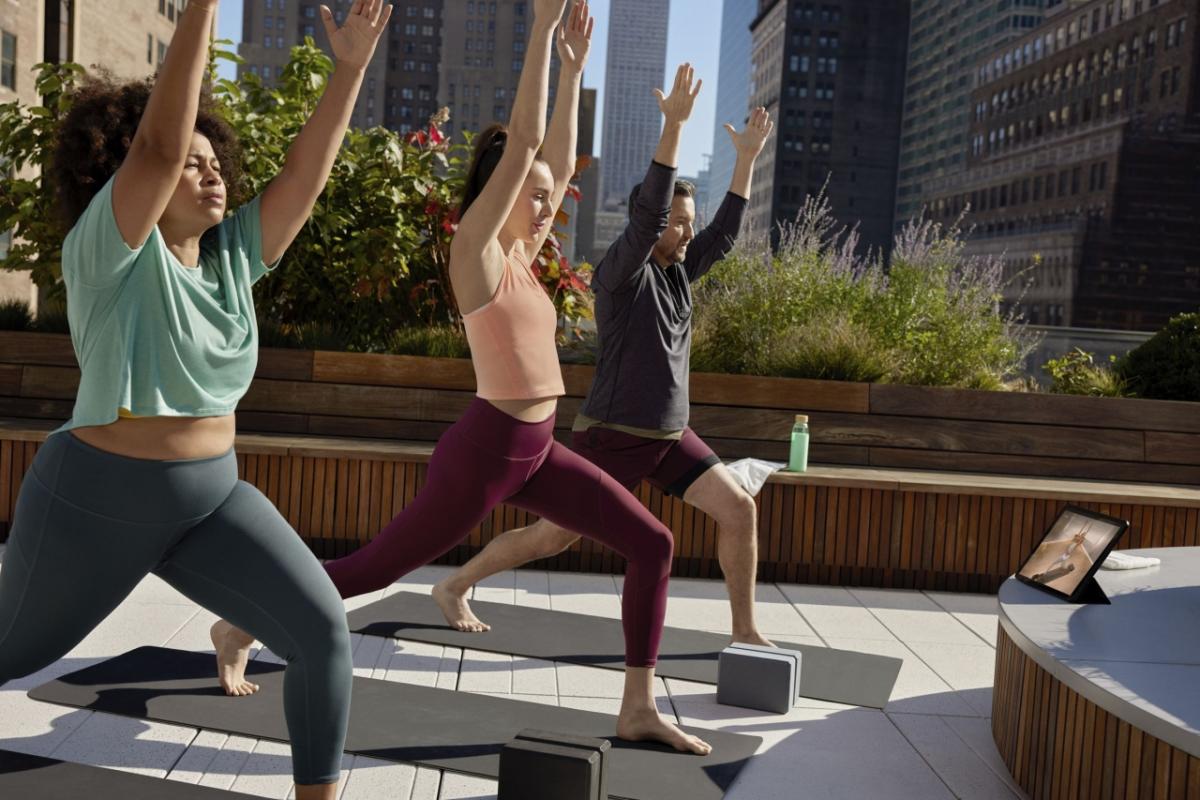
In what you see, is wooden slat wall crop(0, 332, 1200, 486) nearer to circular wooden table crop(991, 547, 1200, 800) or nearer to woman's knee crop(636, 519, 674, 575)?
circular wooden table crop(991, 547, 1200, 800)

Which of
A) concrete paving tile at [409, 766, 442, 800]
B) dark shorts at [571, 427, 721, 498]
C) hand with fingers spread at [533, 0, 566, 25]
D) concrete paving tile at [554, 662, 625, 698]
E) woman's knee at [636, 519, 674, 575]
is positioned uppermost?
hand with fingers spread at [533, 0, 566, 25]

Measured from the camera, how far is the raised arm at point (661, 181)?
3744 millimetres

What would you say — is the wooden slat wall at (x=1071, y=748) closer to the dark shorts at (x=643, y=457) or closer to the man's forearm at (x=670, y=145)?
the dark shorts at (x=643, y=457)

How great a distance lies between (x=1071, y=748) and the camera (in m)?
2.99

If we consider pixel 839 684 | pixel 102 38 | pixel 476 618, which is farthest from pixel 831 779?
pixel 102 38

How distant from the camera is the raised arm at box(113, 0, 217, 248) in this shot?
2.00m

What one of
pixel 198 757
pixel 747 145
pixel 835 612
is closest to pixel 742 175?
pixel 747 145

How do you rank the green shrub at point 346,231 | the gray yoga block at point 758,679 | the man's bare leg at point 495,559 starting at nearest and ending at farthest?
the gray yoga block at point 758,679, the man's bare leg at point 495,559, the green shrub at point 346,231

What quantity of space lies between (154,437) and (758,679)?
2378 mm

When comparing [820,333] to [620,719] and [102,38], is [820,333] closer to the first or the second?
[620,719]

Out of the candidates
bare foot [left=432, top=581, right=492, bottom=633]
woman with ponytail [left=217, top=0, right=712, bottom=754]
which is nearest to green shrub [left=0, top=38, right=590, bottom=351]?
bare foot [left=432, top=581, right=492, bottom=633]

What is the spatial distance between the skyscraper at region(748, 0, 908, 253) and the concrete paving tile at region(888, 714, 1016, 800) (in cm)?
12528

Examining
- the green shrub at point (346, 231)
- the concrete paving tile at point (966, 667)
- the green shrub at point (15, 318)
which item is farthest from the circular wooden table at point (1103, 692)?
the green shrub at point (15, 318)

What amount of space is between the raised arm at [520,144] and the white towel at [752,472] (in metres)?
2.83
